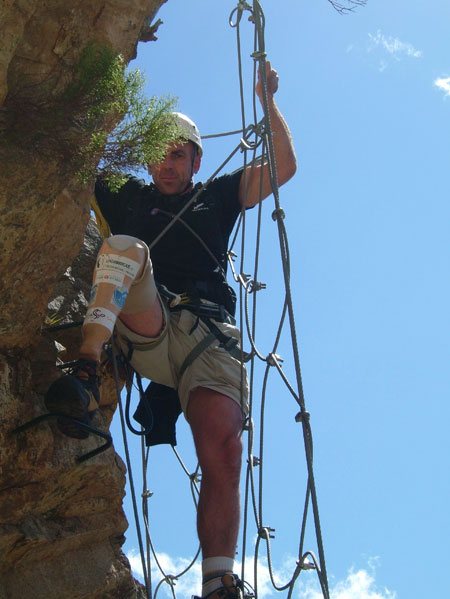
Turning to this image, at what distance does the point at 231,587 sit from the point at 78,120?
2448 mm

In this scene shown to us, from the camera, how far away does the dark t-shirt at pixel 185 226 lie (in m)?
5.15

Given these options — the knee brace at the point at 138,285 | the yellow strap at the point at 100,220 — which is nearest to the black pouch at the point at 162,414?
the knee brace at the point at 138,285

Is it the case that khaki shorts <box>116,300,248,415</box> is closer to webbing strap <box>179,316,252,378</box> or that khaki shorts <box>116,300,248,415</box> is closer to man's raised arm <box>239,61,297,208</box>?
webbing strap <box>179,316,252,378</box>

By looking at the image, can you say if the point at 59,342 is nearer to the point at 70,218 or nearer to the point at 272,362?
the point at 70,218

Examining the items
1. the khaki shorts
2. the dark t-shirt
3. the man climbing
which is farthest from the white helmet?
the khaki shorts

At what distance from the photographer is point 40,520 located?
4.59 m

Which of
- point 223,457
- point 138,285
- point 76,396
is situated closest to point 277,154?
point 138,285

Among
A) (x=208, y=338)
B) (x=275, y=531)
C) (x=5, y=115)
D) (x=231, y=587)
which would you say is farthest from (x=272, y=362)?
(x=5, y=115)

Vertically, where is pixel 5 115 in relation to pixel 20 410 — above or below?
above

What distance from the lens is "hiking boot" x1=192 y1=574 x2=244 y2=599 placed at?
12.7ft

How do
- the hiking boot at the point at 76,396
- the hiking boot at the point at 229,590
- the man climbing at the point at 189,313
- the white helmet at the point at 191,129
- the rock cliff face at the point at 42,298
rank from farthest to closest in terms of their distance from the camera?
the white helmet at the point at 191,129, the rock cliff face at the point at 42,298, the man climbing at the point at 189,313, the hiking boot at the point at 229,590, the hiking boot at the point at 76,396

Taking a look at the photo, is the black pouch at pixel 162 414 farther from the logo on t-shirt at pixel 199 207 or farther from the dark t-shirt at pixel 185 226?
the logo on t-shirt at pixel 199 207

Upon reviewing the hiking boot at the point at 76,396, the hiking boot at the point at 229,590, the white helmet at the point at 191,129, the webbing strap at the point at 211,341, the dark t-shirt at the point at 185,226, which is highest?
the white helmet at the point at 191,129

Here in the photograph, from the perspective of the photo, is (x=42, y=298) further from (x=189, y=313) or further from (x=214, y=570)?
(x=214, y=570)
